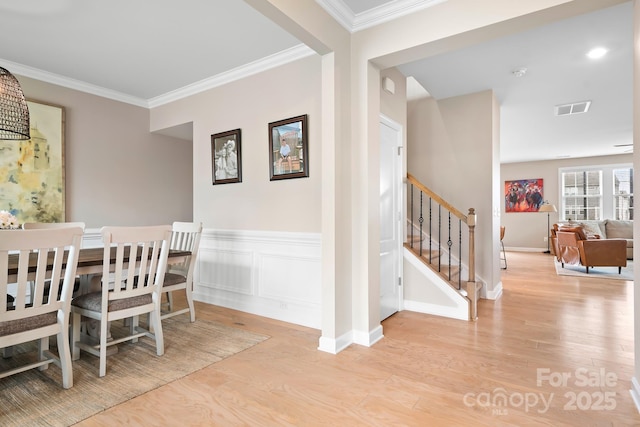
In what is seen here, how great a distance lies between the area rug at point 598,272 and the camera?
19.0 feet

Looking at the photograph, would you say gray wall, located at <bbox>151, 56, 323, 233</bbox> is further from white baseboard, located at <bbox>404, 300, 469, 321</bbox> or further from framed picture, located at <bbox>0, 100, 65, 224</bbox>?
white baseboard, located at <bbox>404, 300, 469, 321</bbox>

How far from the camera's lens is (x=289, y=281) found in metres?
3.42

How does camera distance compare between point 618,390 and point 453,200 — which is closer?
point 618,390

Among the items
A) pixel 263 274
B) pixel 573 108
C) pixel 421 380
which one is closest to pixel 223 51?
pixel 263 274

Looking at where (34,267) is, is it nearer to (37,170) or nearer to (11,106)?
(11,106)

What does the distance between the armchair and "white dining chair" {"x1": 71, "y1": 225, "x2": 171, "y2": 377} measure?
23.8ft

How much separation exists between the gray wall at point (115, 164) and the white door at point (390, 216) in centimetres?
344

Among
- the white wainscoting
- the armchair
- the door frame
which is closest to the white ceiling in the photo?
the door frame

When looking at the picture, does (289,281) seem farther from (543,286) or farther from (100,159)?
(543,286)

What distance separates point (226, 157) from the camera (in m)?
3.94

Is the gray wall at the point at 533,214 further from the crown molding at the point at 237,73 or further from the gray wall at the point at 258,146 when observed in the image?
the crown molding at the point at 237,73

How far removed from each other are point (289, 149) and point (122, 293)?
195cm

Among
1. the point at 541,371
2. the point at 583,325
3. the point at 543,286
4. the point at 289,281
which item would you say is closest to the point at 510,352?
the point at 541,371

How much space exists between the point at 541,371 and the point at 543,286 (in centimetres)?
336
